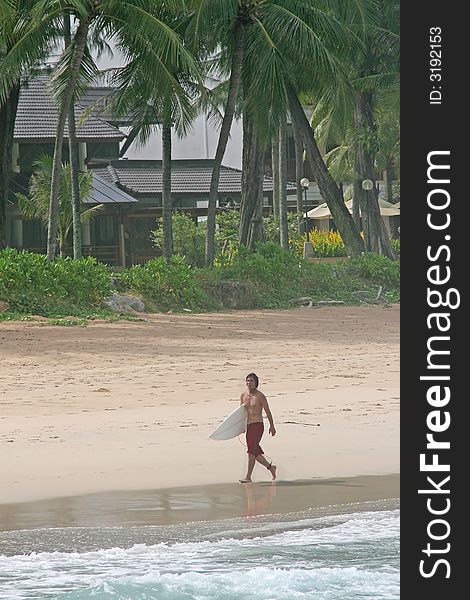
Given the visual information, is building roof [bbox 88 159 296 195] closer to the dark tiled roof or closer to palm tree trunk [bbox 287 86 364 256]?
the dark tiled roof

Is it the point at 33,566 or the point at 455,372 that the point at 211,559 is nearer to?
the point at 33,566

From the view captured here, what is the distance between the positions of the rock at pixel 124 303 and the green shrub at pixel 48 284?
170 mm

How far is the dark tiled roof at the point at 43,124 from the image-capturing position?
34875mm

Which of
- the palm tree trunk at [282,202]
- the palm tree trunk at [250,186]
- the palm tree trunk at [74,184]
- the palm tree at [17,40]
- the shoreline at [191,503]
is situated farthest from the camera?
the palm tree trunk at [282,202]

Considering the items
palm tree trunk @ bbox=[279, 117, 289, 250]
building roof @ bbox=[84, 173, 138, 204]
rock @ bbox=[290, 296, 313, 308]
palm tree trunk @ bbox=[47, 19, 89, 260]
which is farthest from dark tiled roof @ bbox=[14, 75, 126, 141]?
palm tree trunk @ bbox=[47, 19, 89, 260]

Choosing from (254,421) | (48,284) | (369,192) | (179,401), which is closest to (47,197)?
(369,192)

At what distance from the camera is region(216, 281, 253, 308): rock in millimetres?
24938

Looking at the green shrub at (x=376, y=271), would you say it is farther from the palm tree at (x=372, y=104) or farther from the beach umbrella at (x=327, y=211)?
the beach umbrella at (x=327, y=211)

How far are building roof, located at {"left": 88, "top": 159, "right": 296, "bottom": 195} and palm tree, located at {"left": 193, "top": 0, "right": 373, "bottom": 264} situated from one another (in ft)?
41.4

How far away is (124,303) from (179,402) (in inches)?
377

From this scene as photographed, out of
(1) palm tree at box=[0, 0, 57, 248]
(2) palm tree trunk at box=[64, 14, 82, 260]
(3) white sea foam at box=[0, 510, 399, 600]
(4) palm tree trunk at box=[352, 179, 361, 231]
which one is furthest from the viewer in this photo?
(4) palm tree trunk at box=[352, 179, 361, 231]

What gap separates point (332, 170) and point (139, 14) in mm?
21167

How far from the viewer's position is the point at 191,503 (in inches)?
349

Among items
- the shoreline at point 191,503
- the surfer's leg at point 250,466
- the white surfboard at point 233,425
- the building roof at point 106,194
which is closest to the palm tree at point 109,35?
the building roof at point 106,194
